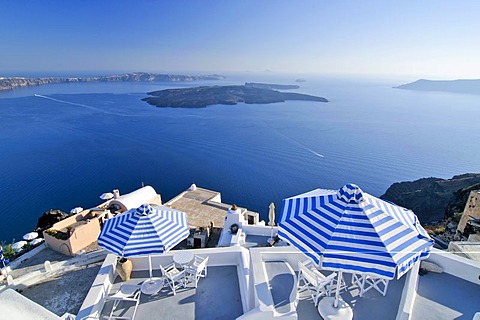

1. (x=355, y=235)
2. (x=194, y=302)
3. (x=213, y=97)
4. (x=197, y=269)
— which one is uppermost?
(x=355, y=235)

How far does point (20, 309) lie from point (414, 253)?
4.29 metres

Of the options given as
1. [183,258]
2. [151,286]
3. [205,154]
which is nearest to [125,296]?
[151,286]

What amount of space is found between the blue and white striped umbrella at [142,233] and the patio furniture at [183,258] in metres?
0.35

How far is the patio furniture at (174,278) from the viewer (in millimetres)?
4903

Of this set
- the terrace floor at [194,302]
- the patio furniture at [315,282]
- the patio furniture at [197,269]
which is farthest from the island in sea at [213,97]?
the patio furniture at [315,282]

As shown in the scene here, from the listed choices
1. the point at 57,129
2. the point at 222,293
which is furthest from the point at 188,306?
the point at 57,129

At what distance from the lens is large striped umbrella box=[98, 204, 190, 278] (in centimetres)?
478

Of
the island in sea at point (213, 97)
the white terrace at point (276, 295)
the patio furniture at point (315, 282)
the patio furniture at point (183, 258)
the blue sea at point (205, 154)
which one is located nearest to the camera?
the white terrace at point (276, 295)

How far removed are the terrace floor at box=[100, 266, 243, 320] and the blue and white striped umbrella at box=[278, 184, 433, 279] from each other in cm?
177

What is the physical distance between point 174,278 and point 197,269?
18.3 inches

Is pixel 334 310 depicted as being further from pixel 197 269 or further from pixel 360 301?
pixel 197 269

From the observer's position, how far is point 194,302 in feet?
15.4

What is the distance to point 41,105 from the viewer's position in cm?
8106

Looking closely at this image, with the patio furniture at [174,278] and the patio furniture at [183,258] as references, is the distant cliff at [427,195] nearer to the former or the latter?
the patio furniture at [183,258]
